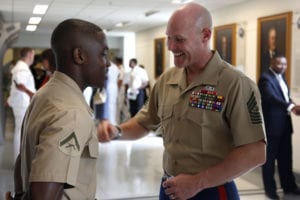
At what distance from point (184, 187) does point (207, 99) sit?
0.38 meters

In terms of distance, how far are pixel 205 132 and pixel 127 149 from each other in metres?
5.93

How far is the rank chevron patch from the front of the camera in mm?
1685

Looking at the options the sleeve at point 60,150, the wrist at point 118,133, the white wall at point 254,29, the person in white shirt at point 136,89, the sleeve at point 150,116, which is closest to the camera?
the sleeve at point 60,150

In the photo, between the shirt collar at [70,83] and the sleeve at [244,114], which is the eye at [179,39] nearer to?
the sleeve at [244,114]

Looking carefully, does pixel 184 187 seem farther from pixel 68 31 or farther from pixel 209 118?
pixel 68 31

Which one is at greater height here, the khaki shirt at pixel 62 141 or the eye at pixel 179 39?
the eye at pixel 179 39

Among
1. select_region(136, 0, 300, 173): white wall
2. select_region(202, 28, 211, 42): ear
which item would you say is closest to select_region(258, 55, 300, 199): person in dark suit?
select_region(136, 0, 300, 173): white wall

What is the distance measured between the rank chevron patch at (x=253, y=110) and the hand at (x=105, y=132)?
64 cm

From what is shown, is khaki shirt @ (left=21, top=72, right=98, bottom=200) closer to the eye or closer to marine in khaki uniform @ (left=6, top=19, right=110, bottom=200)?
marine in khaki uniform @ (left=6, top=19, right=110, bottom=200)

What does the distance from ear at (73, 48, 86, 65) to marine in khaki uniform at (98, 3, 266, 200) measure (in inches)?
23.0

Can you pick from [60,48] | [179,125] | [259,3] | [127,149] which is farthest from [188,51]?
[127,149]

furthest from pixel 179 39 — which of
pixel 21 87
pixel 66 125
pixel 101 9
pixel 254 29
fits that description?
pixel 101 9

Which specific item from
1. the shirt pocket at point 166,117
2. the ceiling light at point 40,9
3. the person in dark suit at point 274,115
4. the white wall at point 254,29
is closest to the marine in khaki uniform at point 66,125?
the shirt pocket at point 166,117

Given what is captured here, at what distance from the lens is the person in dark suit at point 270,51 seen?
6.17 meters
